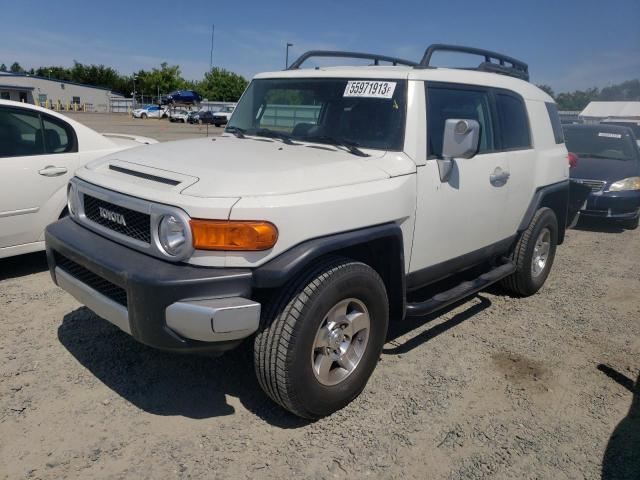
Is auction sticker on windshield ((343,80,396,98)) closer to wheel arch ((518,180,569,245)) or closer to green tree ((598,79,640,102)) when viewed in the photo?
wheel arch ((518,180,569,245))

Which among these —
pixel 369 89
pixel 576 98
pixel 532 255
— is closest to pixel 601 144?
pixel 532 255

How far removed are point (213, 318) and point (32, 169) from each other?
3238 millimetres

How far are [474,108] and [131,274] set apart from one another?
279 centimetres

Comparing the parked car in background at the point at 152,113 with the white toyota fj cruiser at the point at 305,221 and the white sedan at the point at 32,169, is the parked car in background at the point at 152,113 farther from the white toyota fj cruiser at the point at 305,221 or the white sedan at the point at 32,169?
the white toyota fj cruiser at the point at 305,221

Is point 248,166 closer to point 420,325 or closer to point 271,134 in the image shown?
point 271,134

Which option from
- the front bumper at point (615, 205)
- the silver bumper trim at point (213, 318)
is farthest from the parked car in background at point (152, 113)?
the silver bumper trim at point (213, 318)

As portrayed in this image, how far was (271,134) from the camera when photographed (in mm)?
3955

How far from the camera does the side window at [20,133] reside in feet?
15.5

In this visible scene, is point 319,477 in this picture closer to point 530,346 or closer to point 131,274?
point 131,274

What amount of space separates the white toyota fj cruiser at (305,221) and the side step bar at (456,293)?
0.02 m

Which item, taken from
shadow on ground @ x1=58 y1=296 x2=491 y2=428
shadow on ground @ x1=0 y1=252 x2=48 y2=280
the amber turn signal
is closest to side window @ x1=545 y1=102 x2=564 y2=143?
shadow on ground @ x1=58 y1=296 x2=491 y2=428

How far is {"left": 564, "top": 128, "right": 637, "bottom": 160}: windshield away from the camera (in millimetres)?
9492

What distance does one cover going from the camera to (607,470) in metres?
2.79

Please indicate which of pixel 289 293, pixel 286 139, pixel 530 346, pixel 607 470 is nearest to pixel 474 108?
pixel 286 139
